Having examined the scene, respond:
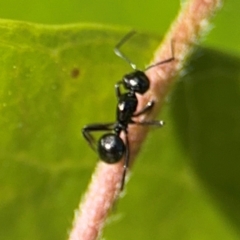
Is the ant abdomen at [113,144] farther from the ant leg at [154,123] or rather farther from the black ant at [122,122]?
the ant leg at [154,123]

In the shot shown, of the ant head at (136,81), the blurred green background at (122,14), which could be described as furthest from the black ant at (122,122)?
the blurred green background at (122,14)

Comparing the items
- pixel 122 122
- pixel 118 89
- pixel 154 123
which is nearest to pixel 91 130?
pixel 118 89

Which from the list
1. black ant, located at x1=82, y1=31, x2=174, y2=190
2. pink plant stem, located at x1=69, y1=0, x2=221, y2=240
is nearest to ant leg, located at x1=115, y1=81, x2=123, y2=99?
black ant, located at x1=82, y1=31, x2=174, y2=190

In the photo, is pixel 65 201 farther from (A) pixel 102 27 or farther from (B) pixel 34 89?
(A) pixel 102 27

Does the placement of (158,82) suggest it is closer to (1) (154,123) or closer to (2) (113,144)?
(1) (154,123)

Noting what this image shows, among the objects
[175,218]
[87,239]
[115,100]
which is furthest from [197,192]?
[87,239]

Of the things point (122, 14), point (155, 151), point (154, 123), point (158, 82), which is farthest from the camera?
point (122, 14)
